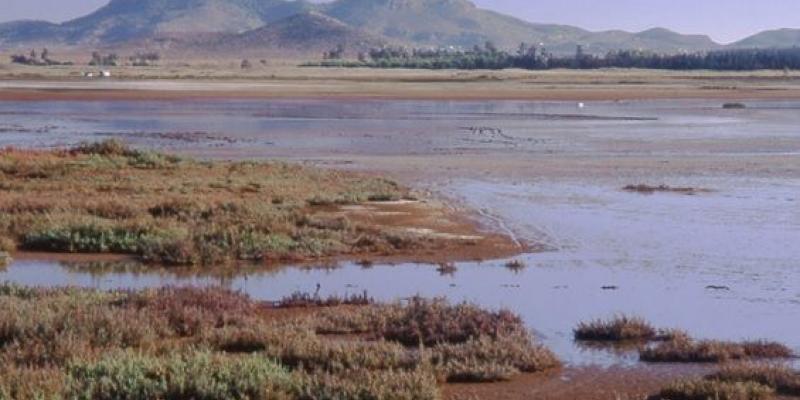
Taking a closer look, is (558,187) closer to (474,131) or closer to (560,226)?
(560,226)

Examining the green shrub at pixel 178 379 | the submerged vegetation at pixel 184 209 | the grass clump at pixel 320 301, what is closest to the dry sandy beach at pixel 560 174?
the grass clump at pixel 320 301

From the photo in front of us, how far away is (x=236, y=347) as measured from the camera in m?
12.1

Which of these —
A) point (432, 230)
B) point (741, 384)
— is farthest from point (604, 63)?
point (741, 384)

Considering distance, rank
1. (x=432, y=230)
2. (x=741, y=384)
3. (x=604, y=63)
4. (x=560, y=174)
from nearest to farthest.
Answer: (x=741, y=384) → (x=432, y=230) → (x=560, y=174) → (x=604, y=63)

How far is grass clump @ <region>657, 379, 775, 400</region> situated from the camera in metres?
10.3

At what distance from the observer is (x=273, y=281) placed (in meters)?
17.2

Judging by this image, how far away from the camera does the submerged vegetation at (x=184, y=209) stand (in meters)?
19.5

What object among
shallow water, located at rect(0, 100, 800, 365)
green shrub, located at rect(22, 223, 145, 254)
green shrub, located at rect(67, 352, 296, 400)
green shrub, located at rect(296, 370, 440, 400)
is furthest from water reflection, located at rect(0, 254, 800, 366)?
green shrub, located at rect(67, 352, 296, 400)

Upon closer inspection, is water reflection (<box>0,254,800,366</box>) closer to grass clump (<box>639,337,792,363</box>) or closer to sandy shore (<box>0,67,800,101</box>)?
grass clump (<box>639,337,792,363</box>)

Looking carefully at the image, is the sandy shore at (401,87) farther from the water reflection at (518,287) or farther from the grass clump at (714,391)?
the grass clump at (714,391)

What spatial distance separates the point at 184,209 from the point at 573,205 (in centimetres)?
815

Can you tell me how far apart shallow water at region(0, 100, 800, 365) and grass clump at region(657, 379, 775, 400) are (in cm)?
168

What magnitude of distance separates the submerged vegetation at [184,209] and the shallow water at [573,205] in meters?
1.32

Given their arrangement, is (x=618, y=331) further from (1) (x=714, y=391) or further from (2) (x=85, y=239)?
(2) (x=85, y=239)
